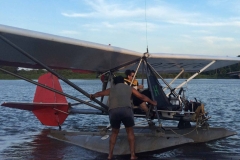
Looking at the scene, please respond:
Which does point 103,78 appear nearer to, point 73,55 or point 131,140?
point 73,55

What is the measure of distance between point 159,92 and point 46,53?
251 cm

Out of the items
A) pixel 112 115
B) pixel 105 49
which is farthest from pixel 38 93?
pixel 112 115

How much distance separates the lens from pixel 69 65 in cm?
958

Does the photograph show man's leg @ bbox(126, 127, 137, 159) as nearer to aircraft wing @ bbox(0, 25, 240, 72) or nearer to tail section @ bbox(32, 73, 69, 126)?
aircraft wing @ bbox(0, 25, 240, 72)

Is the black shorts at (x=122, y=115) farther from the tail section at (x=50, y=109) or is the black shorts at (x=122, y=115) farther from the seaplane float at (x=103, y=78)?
the tail section at (x=50, y=109)

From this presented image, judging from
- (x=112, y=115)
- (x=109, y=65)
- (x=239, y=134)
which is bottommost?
(x=239, y=134)

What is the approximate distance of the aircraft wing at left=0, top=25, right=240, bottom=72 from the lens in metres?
6.95

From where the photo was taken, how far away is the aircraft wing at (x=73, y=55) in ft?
22.8

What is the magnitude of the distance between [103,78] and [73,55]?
1.98 meters

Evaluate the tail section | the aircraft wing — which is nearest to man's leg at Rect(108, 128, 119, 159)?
the aircraft wing

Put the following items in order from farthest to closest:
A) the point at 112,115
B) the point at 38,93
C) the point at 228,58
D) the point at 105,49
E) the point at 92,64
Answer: the point at 38,93 < the point at 228,58 < the point at 92,64 < the point at 105,49 < the point at 112,115

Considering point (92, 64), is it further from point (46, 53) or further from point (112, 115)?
point (112, 115)

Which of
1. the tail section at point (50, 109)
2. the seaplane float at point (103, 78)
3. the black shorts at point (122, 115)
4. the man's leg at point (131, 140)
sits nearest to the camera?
the black shorts at point (122, 115)

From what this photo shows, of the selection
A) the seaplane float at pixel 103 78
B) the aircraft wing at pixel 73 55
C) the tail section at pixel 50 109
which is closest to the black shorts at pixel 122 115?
the seaplane float at pixel 103 78
